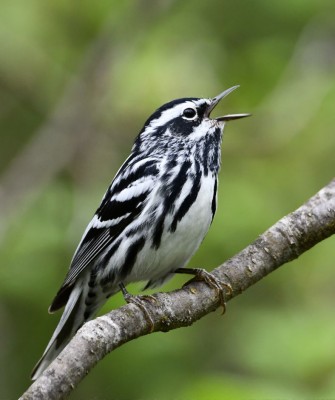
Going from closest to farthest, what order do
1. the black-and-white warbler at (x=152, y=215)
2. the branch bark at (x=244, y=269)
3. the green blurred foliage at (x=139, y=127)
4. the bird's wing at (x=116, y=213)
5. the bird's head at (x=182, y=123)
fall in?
the branch bark at (x=244, y=269) < the black-and-white warbler at (x=152, y=215) < the bird's wing at (x=116, y=213) < the bird's head at (x=182, y=123) < the green blurred foliage at (x=139, y=127)

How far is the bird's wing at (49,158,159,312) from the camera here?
4.52 meters

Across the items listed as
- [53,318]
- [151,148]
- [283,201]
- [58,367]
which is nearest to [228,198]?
[283,201]

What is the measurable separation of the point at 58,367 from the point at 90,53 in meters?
4.17

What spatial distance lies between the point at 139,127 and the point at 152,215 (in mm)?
1979

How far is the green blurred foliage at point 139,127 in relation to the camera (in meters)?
5.08

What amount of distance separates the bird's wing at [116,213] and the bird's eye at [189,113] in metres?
0.43

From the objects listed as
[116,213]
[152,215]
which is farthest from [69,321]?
[152,215]

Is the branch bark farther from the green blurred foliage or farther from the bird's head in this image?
the bird's head

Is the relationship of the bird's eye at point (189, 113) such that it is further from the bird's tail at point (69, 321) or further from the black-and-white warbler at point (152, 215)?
the bird's tail at point (69, 321)

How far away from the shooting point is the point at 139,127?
246 inches

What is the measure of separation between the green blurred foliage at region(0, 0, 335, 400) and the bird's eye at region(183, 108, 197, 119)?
0.83m

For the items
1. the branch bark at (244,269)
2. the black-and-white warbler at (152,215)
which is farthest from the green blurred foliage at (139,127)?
the branch bark at (244,269)

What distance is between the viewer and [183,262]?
4.56 meters

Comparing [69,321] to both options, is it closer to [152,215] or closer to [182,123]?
[152,215]
